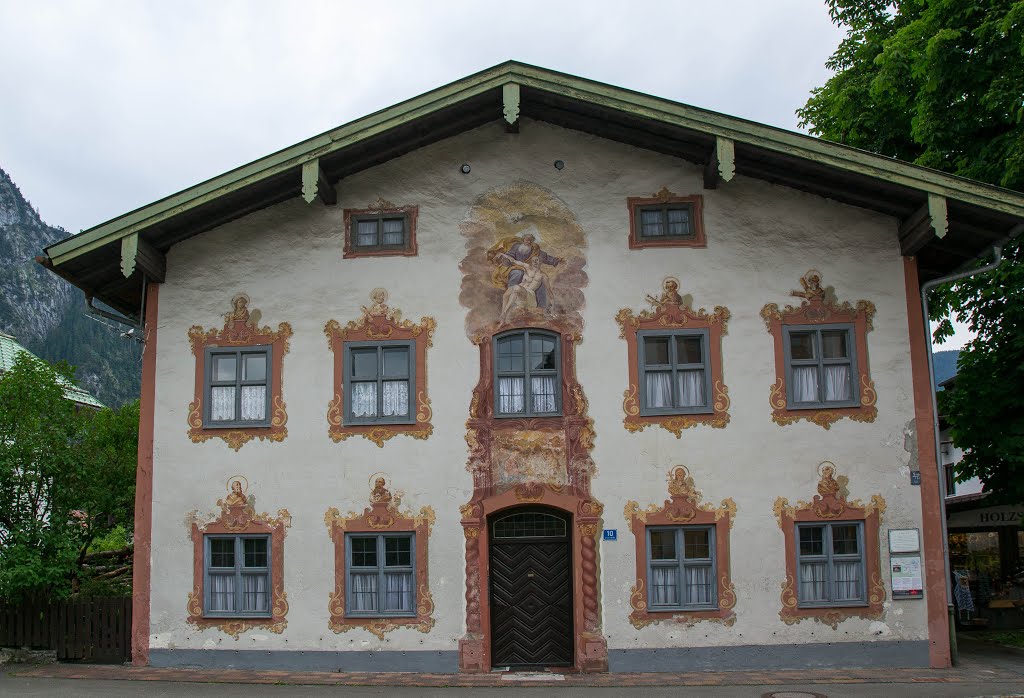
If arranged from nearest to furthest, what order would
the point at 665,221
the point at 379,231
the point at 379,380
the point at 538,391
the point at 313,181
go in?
the point at 313,181 → the point at 538,391 → the point at 379,380 → the point at 665,221 → the point at 379,231

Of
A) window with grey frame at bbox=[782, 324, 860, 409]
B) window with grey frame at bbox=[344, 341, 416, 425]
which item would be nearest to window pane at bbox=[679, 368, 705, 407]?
window with grey frame at bbox=[782, 324, 860, 409]

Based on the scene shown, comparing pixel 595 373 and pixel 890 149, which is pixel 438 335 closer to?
pixel 595 373

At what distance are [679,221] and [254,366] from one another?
24.2 feet

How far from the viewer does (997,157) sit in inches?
767

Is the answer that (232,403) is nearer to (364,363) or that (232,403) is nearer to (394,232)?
(364,363)

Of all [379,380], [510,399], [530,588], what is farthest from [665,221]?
[530,588]

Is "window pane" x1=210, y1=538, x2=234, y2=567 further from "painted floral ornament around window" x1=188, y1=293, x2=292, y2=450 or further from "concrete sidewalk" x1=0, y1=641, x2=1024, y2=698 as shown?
"concrete sidewalk" x1=0, y1=641, x2=1024, y2=698

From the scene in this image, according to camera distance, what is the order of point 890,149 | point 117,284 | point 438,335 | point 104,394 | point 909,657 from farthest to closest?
point 104,394 < point 890,149 < point 117,284 < point 438,335 < point 909,657

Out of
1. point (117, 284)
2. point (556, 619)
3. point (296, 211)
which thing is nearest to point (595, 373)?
point (556, 619)

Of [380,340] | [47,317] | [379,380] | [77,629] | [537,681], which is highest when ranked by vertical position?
[47,317]

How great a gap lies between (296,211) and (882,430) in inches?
398

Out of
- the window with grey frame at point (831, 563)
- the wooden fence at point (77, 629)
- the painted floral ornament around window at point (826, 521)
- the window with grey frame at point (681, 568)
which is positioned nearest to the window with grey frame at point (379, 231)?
the window with grey frame at point (681, 568)

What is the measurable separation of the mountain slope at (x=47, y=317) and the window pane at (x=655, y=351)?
82.9 m

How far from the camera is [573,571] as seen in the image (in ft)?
53.2
